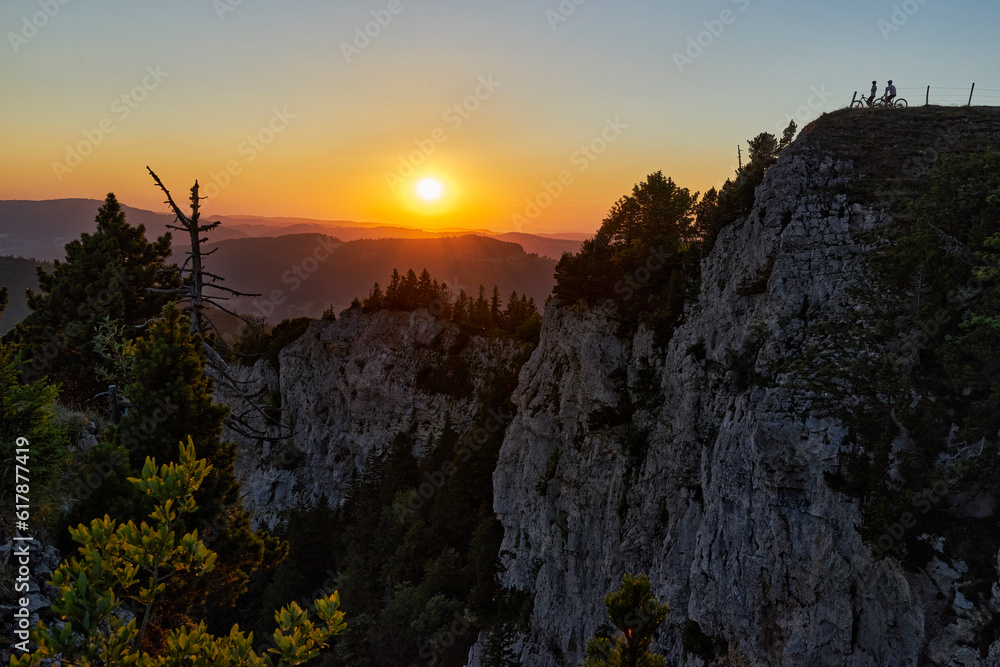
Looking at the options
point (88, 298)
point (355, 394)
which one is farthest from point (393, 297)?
point (88, 298)

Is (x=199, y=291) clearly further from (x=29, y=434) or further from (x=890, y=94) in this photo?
(x=890, y=94)

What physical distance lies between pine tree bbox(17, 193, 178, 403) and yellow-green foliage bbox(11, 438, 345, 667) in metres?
16.7

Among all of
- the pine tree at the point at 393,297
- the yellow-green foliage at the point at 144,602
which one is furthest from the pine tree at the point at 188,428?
the pine tree at the point at 393,297

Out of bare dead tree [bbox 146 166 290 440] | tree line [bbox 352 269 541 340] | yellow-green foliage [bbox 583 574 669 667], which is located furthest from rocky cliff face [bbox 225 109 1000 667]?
tree line [bbox 352 269 541 340]

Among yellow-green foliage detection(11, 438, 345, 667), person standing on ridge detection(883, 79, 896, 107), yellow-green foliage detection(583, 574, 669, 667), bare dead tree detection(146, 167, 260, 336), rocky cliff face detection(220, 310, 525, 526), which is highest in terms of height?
person standing on ridge detection(883, 79, 896, 107)

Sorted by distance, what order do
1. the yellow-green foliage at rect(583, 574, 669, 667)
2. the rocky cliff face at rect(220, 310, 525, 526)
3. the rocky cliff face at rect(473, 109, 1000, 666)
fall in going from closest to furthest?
the yellow-green foliage at rect(583, 574, 669, 667) → the rocky cliff face at rect(473, 109, 1000, 666) → the rocky cliff face at rect(220, 310, 525, 526)

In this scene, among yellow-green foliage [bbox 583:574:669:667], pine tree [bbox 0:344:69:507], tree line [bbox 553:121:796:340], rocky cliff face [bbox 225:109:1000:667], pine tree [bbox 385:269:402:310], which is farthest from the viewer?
pine tree [bbox 385:269:402:310]

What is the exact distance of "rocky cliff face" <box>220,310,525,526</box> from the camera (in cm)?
6538

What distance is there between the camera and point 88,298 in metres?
20.8

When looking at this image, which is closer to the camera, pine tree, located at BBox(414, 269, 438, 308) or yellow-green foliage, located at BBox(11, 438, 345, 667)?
yellow-green foliage, located at BBox(11, 438, 345, 667)

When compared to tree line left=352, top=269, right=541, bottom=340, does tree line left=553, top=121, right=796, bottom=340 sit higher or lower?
higher

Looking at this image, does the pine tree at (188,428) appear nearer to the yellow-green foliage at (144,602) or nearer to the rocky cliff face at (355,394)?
the yellow-green foliage at (144,602)

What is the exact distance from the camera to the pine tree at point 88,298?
66.1 feet

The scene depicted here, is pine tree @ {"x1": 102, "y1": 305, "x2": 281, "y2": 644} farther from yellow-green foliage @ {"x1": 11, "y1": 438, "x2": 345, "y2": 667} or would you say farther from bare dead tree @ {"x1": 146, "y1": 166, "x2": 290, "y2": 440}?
yellow-green foliage @ {"x1": 11, "y1": 438, "x2": 345, "y2": 667}
